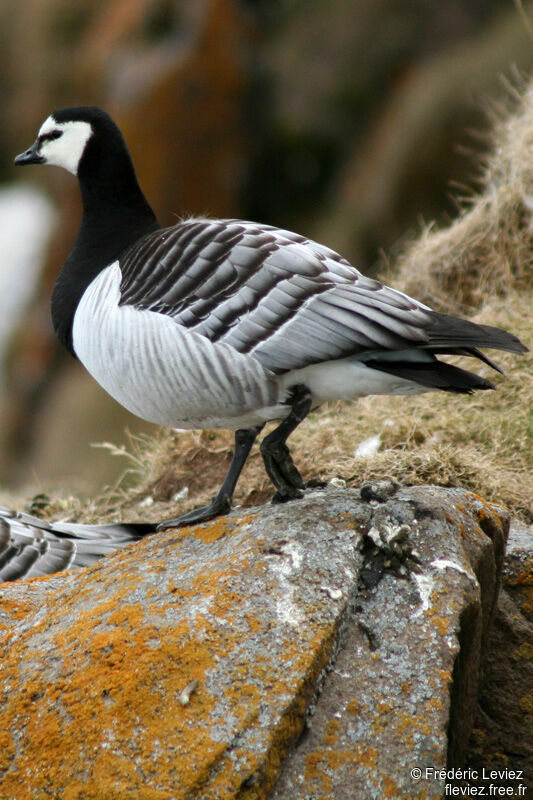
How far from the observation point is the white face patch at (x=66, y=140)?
485cm

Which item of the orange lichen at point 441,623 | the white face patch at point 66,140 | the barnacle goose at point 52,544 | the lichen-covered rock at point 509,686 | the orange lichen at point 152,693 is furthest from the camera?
the white face patch at point 66,140

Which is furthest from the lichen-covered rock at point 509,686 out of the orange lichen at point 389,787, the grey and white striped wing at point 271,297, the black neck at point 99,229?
the black neck at point 99,229

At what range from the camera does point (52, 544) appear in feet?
16.0

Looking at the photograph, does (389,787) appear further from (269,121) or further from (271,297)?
(269,121)

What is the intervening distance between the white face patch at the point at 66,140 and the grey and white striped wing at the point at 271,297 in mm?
1190

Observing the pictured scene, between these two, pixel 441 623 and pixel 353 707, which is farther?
pixel 441 623

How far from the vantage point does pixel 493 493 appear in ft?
15.0

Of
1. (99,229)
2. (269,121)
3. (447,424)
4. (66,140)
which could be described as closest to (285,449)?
(99,229)

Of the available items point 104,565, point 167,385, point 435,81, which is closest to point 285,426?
point 167,385

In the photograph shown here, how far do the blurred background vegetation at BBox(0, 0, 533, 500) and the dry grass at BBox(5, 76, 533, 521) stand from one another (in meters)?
3.74

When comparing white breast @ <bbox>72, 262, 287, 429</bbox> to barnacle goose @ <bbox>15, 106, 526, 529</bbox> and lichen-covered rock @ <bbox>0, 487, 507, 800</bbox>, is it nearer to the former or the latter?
barnacle goose @ <bbox>15, 106, 526, 529</bbox>

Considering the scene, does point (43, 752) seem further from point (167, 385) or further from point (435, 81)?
point (435, 81)

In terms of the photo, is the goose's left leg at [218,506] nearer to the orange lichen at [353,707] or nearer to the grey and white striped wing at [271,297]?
the grey and white striped wing at [271,297]

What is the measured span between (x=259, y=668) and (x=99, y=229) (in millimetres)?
2602
